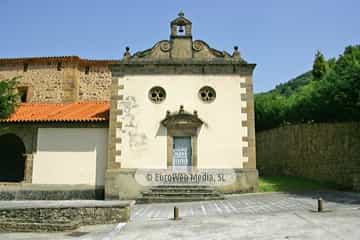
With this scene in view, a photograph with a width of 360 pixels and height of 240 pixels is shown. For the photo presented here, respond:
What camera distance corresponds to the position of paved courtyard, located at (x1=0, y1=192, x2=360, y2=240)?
6.99m

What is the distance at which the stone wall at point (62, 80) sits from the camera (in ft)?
70.0

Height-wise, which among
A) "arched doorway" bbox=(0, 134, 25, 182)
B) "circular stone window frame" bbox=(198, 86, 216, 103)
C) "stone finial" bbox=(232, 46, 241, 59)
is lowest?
"arched doorway" bbox=(0, 134, 25, 182)

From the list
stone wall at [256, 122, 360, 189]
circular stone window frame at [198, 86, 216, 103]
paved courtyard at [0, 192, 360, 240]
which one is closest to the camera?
paved courtyard at [0, 192, 360, 240]

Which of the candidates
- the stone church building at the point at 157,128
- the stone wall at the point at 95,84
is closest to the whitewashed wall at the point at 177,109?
the stone church building at the point at 157,128

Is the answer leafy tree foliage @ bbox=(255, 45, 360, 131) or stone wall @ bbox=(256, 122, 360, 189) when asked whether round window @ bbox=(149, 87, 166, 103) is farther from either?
stone wall @ bbox=(256, 122, 360, 189)

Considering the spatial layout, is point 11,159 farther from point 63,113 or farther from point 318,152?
point 318,152

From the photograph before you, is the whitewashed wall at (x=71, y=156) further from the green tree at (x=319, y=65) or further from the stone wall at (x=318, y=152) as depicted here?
the green tree at (x=319, y=65)

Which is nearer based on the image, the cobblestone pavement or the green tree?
the cobblestone pavement

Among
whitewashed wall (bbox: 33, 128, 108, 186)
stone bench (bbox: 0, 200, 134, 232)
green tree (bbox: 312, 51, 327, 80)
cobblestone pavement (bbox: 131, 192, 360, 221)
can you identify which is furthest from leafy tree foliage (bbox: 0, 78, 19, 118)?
green tree (bbox: 312, 51, 327, 80)

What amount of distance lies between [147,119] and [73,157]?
3.88 meters

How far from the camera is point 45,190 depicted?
47.4ft

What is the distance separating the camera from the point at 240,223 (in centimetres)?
816

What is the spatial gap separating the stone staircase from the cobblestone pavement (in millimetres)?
541

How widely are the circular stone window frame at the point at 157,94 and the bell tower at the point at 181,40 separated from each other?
1.70m
